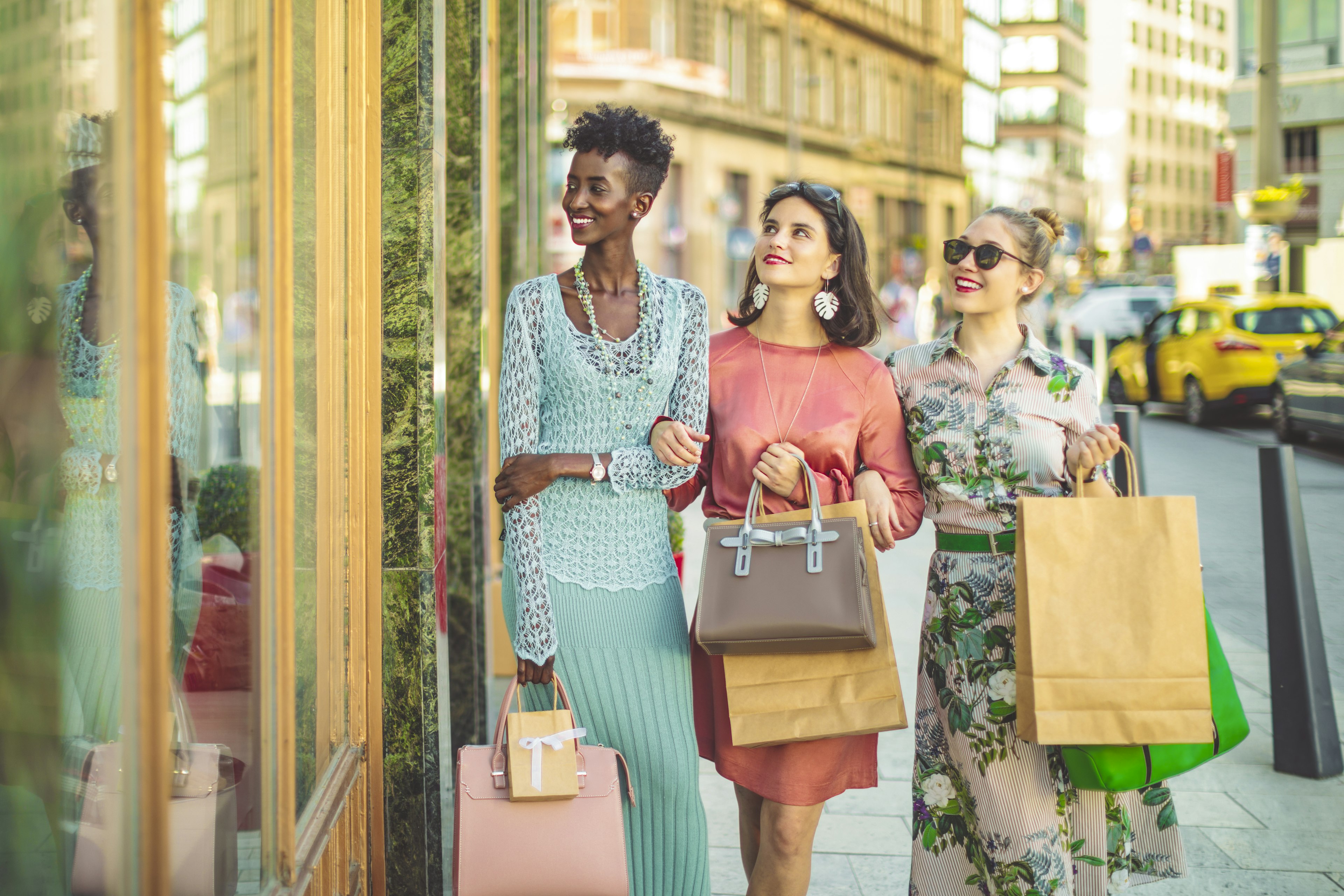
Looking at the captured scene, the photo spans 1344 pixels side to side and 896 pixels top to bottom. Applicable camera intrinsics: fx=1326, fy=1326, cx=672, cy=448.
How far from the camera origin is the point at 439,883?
3561mm

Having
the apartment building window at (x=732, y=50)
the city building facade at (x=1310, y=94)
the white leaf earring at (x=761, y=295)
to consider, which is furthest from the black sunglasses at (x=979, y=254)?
the apartment building window at (x=732, y=50)

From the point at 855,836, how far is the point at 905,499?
1.76 meters

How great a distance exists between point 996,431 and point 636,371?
0.91 m

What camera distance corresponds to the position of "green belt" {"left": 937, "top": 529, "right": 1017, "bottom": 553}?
3.15m

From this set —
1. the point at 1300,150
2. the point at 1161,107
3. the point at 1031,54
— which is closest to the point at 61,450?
the point at 1300,150

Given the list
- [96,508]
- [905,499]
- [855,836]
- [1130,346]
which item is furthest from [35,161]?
[1130,346]

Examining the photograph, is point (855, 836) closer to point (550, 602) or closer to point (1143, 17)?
point (550, 602)

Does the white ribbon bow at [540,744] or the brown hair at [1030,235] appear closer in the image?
the white ribbon bow at [540,744]

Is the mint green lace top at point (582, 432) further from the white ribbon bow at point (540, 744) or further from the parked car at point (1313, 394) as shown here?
the parked car at point (1313, 394)

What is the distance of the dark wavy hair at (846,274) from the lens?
128 inches

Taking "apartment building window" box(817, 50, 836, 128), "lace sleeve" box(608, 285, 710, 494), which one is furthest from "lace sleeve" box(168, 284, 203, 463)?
"apartment building window" box(817, 50, 836, 128)

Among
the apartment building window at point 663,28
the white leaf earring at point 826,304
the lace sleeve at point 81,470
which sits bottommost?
the lace sleeve at point 81,470

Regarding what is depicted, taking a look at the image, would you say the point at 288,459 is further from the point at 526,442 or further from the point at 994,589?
the point at 994,589

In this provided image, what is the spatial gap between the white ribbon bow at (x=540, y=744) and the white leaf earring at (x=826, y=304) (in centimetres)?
120
